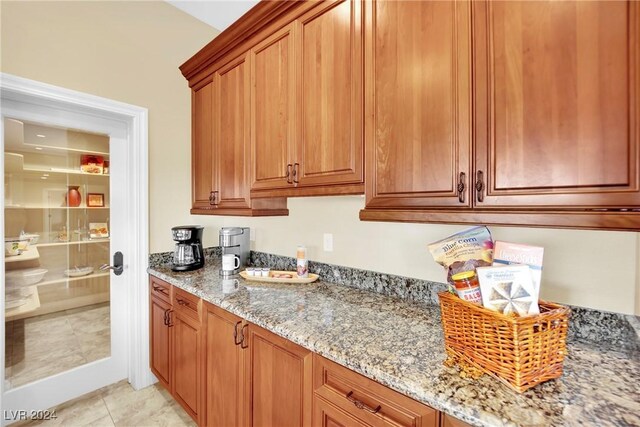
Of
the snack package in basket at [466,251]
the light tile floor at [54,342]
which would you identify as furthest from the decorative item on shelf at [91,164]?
the snack package in basket at [466,251]

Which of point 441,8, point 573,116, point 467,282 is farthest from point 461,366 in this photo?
point 441,8

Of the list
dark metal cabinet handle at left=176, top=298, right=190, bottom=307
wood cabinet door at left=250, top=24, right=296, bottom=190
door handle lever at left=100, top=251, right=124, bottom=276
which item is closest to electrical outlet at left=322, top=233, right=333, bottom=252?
wood cabinet door at left=250, top=24, right=296, bottom=190

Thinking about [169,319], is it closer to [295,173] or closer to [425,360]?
[295,173]

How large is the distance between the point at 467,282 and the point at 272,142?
3.86 ft

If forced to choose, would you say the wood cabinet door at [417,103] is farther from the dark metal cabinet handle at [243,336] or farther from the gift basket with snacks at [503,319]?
the dark metal cabinet handle at [243,336]

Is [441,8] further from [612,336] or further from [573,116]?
[612,336]

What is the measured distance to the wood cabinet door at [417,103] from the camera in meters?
0.93

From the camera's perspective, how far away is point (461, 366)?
82 cm

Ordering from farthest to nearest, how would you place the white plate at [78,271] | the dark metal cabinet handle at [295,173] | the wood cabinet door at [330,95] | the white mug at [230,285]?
1. the white plate at [78,271]
2. the white mug at [230,285]
3. the dark metal cabinet handle at [295,173]
4. the wood cabinet door at [330,95]

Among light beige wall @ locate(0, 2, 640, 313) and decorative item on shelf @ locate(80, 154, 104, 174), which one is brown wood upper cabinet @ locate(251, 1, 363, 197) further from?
decorative item on shelf @ locate(80, 154, 104, 174)

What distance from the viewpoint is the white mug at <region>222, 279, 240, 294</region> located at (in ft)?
5.12

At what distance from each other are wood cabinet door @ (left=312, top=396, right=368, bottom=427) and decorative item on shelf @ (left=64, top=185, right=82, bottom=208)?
7.03 ft

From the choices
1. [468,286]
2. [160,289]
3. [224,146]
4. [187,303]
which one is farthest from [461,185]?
[160,289]

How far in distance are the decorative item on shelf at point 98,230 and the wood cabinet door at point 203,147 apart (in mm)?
661
